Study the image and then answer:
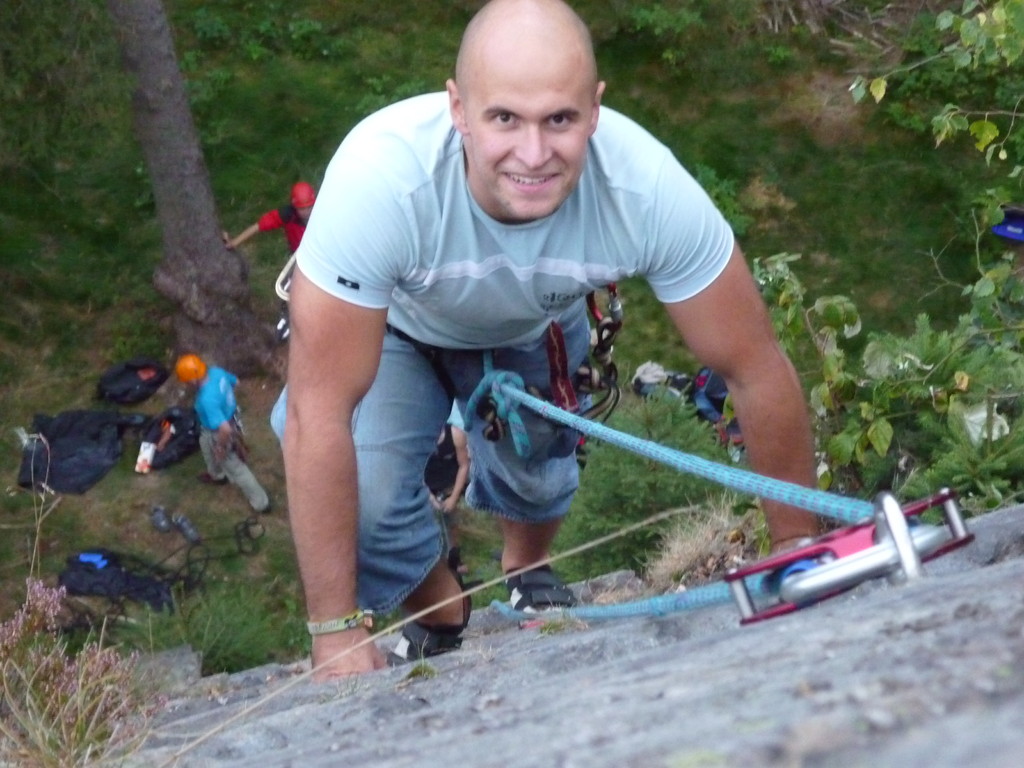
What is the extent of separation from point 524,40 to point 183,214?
7.49 m

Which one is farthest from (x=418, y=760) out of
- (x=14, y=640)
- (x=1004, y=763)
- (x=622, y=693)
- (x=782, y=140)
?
(x=782, y=140)

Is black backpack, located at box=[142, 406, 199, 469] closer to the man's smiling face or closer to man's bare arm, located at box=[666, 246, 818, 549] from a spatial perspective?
man's bare arm, located at box=[666, 246, 818, 549]

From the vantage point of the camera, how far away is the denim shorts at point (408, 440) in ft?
9.77

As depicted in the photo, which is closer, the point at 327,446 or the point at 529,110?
the point at 529,110

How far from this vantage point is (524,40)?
7.85ft

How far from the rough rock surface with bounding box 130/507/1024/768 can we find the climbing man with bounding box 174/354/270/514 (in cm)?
641

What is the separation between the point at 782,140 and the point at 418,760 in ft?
36.8

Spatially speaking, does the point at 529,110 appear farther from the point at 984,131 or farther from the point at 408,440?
the point at 984,131

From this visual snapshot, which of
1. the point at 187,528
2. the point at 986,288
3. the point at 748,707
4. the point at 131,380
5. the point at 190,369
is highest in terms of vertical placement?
the point at 131,380

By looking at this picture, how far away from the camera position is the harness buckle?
1.42m

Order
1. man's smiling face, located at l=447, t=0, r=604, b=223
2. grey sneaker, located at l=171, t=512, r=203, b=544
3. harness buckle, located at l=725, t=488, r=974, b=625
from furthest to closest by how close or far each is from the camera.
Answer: grey sneaker, located at l=171, t=512, r=203, b=544, man's smiling face, located at l=447, t=0, r=604, b=223, harness buckle, located at l=725, t=488, r=974, b=625

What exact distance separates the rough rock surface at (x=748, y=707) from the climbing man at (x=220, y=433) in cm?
641

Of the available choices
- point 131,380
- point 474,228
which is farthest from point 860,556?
point 131,380

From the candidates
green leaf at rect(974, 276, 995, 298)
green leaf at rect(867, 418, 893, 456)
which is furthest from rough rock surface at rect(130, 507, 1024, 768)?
green leaf at rect(974, 276, 995, 298)
